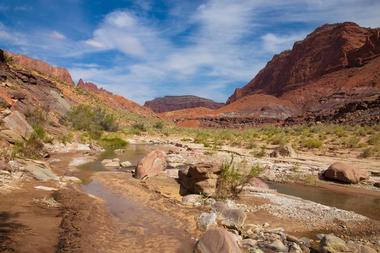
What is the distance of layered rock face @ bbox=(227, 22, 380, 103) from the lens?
314ft

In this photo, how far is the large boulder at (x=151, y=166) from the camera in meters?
15.3

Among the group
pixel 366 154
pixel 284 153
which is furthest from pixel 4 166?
pixel 366 154

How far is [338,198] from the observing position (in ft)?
43.5

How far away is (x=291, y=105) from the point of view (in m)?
98.3

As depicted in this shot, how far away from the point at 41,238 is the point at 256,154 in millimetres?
19792

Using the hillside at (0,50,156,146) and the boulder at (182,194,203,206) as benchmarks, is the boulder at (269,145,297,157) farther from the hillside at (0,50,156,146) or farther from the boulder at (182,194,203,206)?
the hillside at (0,50,156,146)

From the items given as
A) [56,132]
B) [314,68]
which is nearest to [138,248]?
[56,132]

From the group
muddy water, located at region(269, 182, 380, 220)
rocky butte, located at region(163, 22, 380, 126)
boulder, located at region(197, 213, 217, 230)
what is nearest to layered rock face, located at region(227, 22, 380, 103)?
rocky butte, located at region(163, 22, 380, 126)

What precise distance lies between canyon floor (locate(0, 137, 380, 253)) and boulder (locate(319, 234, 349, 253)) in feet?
3.17

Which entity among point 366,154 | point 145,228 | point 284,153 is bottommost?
point 145,228

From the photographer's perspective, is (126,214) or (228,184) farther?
(228,184)

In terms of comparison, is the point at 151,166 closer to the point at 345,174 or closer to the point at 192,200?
the point at 192,200

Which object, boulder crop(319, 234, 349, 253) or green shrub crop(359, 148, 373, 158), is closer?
boulder crop(319, 234, 349, 253)

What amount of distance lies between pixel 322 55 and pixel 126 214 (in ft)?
378
